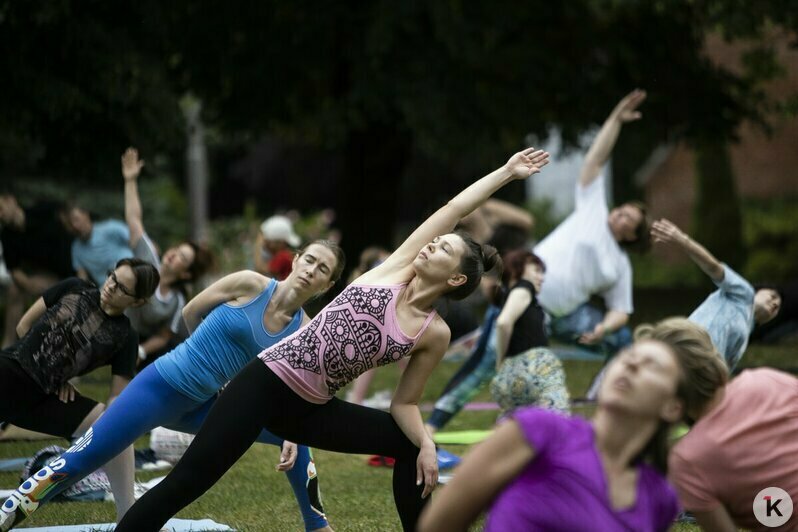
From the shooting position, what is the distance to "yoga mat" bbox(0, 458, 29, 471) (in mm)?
7633

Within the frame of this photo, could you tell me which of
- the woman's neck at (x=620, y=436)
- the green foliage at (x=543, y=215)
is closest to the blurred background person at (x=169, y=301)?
the woman's neck at (x=620, y=436)

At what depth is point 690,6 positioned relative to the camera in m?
16.2

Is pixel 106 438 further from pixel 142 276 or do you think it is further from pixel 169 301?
pixel 169 301

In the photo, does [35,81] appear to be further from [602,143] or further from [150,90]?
[602,143]

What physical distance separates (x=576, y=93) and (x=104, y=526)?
40.5 feet

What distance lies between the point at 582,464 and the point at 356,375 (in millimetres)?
1721

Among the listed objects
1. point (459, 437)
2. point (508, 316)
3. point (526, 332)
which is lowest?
point (459, 437)

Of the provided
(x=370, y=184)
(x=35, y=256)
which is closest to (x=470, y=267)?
(x=35, y=256)

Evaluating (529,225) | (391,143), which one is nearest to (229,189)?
(391,143)

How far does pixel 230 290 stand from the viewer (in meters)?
5.62

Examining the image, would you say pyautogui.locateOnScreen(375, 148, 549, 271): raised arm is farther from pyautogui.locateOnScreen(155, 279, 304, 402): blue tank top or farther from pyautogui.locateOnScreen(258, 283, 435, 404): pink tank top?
pyautogui.locateOnScreen(155, 279, 304, 402): blue tank top

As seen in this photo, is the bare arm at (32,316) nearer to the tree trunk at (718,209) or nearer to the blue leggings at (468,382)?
A: the blue leggings at (468,382)

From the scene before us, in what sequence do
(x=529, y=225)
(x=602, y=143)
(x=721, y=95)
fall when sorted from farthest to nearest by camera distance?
(x=721, y=95)
(x=529, y=225)
(x=602, y=143)

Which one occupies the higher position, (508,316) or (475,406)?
(508,316)
